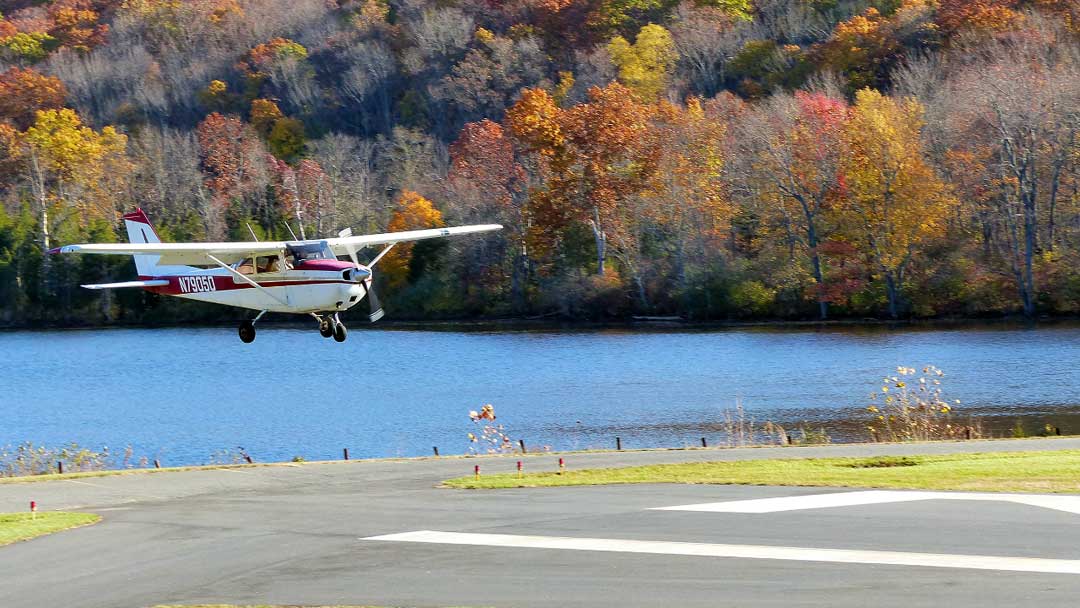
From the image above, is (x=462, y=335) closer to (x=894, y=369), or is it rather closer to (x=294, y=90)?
(x=894, y=369)

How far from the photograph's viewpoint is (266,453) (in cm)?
4078

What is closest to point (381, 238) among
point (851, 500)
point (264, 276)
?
point (264, 276)

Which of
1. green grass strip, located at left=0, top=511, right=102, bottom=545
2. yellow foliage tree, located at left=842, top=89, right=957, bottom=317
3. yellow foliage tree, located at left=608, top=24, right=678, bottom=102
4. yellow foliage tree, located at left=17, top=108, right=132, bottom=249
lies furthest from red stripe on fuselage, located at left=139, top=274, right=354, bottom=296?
yellow foliage tree, located at left=608, top=24, right=678, bottom=102

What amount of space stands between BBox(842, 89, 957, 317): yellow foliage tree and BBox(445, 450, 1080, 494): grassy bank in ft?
142

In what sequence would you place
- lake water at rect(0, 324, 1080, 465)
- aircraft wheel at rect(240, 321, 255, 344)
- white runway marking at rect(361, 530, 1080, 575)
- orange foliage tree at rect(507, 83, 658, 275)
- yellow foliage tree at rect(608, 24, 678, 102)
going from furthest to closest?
1. yellow foliage tree at rect(608, 24, 678, 102)
2. orange foliage tree at rect(507, 83, 658, 275)
3. lake water at rect(0, 324, 1080, 465)
4. aircraft wheel at rect(240, 321, 255, 344)
5. white runway marking at rect(361, 530, 1080, 575)

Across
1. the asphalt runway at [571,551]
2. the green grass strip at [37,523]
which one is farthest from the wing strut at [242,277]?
the green grass strip at [37,523]

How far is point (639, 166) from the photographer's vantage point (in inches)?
3088

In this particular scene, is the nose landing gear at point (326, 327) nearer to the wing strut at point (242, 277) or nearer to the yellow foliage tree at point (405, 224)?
the wing strut at point (242, 277)

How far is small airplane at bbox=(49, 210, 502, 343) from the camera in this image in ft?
104

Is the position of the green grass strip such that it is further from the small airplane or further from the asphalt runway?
the small airplane

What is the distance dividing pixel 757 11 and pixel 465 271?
190 feet

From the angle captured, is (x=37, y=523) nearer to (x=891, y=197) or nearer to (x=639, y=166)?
(x=891, y=197)

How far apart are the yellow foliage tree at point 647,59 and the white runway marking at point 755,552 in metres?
93.8

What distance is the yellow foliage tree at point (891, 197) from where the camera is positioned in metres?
69.6
